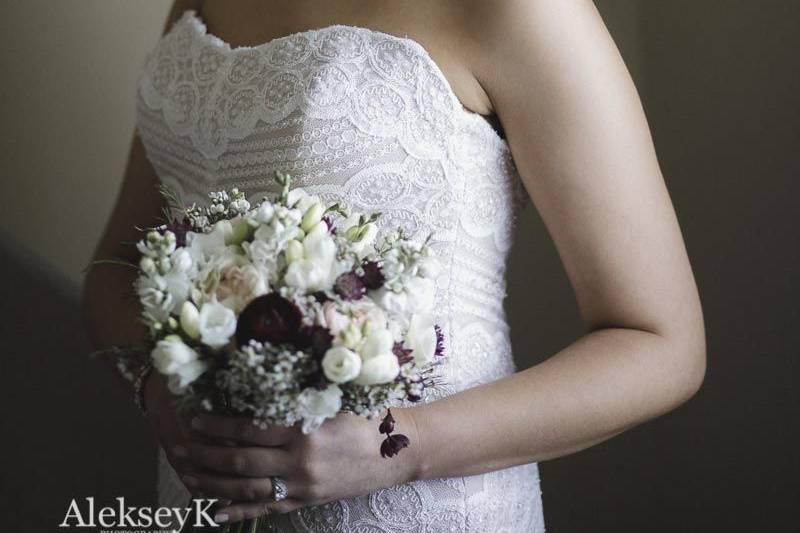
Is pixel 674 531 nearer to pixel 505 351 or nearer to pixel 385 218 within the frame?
pixel 505 351

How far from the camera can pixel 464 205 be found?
1.18 meters

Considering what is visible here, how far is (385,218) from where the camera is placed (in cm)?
115

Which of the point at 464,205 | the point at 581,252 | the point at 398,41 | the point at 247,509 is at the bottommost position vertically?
the point at 247,509

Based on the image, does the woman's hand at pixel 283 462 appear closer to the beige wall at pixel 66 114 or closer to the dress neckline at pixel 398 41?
the dress neckline at pixel 398 41

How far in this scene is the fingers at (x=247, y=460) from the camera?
3.09 feet

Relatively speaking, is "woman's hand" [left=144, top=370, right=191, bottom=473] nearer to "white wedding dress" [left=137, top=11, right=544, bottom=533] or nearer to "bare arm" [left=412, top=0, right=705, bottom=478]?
"white wedding dress" [left=137, top=11, right=544, bottom=533]

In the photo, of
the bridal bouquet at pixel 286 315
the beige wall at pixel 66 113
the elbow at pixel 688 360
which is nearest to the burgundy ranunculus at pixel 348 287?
the bridal bouquet at pixel 286 315

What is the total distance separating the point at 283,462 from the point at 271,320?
25cm

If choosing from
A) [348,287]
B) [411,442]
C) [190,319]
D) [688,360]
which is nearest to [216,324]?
[190,319]

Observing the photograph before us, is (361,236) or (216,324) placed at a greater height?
(361,236)

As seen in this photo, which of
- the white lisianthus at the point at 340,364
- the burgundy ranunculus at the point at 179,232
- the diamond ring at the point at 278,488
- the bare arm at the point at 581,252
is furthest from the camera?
the bare arm at the point at 581,252

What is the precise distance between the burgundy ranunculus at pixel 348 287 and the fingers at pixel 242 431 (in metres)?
0.20

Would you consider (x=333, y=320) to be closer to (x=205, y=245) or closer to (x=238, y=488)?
(x=205, y=245)

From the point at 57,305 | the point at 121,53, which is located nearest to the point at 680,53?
the point at 121,53
